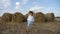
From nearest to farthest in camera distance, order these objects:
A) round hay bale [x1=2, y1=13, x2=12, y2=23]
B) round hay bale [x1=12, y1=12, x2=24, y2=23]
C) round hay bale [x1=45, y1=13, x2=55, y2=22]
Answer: round hay bale [x1=12, y1=12, x2=24, y2=23], round hay bale [x1=2, y1=13, x2=12, y2=23], round hay bale [x1=45, y1=13, x2=55, y2=22]

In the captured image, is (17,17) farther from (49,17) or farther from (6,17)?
(49,17)

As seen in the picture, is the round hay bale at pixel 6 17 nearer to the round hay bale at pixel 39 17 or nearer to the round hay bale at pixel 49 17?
the round hay bale at pixel 39 17

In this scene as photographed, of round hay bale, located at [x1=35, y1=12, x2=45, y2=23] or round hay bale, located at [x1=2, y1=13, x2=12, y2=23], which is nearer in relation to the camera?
round hay bale, located at [x1=35, y1=12, x2=45, y2=23]

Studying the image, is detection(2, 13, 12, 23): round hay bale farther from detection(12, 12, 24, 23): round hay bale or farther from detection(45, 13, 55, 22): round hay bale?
detection(45, 13, 55, 22): round hay bale

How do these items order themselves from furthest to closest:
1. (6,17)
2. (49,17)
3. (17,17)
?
(49,17) < (6,17) < (17,17)

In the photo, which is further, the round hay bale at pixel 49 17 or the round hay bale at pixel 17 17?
the round hay bale at pixel 49 17

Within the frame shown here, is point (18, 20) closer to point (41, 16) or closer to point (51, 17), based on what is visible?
point (41, 16)

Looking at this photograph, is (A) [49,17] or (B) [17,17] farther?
(A) [49,17]

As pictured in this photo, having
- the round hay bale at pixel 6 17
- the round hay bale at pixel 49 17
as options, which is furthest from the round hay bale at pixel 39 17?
the round hay bale at pixel 6 17

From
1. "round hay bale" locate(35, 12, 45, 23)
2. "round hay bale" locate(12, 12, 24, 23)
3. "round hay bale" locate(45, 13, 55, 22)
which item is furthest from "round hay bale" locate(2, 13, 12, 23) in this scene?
"round hay bale" locate(45, 13, 55, 22)

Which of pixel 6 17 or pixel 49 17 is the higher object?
pixel 6 17

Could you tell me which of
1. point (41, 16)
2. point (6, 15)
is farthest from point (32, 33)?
point (6, 15)

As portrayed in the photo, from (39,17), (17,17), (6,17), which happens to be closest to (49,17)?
(39,17)

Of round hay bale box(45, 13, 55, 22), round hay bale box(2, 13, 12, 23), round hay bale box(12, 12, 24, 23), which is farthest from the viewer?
round hay bale box(45, 13, 55, 22)
